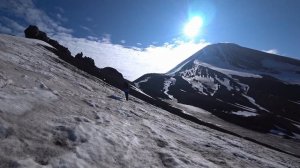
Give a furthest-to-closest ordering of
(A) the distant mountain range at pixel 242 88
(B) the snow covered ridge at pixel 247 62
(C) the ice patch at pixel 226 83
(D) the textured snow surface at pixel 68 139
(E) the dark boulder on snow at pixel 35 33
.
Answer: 1. (B) the snow covered ridge at pixel 247 62
2. (C) the ice patch at pixel 226 83
3. (A) the distant mountain range at pixel 242 88
4. (E) the dark boulder on snow at pixel 35 33
5. (D) the textured snow surface at pixel 68 139

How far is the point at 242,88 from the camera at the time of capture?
348 ft

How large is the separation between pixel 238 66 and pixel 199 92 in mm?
60688

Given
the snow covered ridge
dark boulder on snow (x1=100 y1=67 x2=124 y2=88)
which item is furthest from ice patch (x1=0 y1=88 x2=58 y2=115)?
the snow covered ridge

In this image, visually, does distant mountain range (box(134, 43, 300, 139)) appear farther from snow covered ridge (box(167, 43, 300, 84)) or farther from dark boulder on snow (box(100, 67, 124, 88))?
dark boulder on snow (box(100, 67, 124, 88))

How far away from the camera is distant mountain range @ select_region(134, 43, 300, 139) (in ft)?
230

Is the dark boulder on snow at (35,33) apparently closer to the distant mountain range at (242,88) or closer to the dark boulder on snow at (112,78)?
the dark boulder on snow at (112,78)

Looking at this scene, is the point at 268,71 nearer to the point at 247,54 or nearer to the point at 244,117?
the point at 247,54

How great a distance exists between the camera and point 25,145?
8.39 meters

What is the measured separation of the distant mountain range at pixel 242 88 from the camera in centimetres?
7006

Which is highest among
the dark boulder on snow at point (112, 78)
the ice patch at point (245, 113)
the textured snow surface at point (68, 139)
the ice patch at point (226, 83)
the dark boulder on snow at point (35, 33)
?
the ice patch at point (226, 83)

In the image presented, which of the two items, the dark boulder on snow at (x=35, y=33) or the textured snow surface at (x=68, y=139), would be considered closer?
the textured snow surface at (x=68, y=139)

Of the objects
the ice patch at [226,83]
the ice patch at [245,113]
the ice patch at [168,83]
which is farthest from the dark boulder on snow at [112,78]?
the ice patch at [226,83]

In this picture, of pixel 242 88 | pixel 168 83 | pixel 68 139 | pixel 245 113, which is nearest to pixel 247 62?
pixel 242 88

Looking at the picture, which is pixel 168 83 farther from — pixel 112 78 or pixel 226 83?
pixel 112 78
